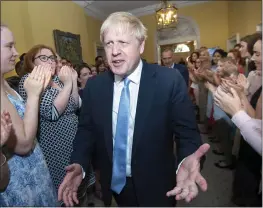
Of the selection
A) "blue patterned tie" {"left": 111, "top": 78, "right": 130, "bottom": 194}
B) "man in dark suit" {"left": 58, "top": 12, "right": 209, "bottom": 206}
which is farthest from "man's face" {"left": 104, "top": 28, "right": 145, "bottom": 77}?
"blue patterned tie" {"left": 111, "top": 78, "right": 130, "bottom": 194}

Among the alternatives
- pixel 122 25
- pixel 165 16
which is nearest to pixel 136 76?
pixel 122 25

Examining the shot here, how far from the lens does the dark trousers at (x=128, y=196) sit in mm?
831

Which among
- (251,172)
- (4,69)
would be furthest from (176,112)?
(251,172)

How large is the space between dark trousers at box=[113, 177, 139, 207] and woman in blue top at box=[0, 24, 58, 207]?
28 cm

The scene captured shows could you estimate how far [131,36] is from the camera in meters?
0.66

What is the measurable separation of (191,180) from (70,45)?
1.56 ft

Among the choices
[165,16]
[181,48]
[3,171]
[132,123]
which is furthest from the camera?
[165,16]

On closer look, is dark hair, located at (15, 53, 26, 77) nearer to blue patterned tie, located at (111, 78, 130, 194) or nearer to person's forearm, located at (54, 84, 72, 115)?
person's forearm, located at (54, 84, 72, 115)

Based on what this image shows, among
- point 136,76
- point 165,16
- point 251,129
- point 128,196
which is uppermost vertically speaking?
point 165,16

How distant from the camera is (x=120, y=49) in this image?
64 centimetres

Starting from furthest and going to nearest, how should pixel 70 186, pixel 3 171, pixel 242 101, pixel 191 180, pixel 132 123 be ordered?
pixel 242 101
pixel 132 123
pixel 70 186
pixel 191 180
pixel 3 171

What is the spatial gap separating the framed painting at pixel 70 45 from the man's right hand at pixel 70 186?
33 cm

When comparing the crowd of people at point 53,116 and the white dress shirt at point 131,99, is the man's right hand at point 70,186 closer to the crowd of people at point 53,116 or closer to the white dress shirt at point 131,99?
the crowd of people at point 53,116

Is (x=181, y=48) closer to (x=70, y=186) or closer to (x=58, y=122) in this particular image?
(x=58, y=122)
